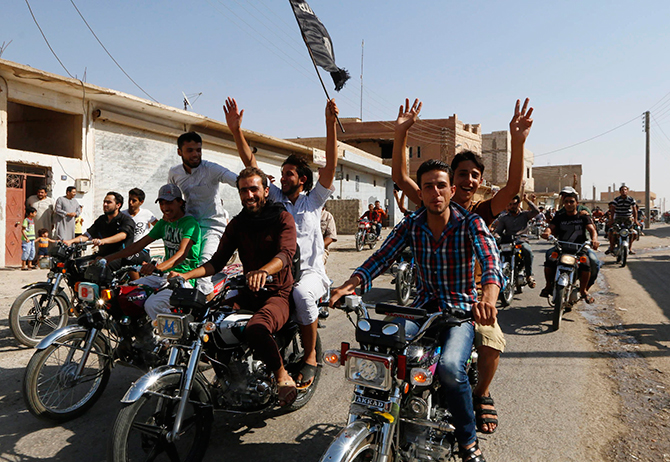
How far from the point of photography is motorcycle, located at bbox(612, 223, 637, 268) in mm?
14234

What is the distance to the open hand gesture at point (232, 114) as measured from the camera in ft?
17.2

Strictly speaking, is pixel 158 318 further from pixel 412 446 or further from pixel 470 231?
pixel 470 231

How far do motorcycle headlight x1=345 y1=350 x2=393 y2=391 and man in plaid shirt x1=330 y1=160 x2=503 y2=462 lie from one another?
0.47 meters

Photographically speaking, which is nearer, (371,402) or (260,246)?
(371,402)

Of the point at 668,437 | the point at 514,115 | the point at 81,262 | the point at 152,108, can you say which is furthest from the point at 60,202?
the point at 668,437

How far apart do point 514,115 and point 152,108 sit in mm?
12986

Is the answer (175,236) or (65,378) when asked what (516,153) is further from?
(65,378)

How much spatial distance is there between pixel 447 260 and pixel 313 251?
1608 mm

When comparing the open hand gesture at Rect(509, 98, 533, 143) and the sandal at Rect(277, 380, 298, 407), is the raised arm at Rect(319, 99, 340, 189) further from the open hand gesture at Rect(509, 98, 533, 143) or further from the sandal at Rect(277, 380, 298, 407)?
the sandal at Rect(277, 380, 298, 407)

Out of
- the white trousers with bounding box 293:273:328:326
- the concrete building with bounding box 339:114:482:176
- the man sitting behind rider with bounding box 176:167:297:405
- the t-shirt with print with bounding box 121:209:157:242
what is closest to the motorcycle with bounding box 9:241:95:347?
the t-shirt with print with bounding box 121:209:157:242

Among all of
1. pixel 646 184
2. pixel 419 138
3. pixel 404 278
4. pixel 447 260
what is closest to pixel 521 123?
pixel 447 260

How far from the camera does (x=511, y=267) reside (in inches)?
345

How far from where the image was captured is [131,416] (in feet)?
9.06

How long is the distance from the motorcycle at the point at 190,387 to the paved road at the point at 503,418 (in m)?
0.34
